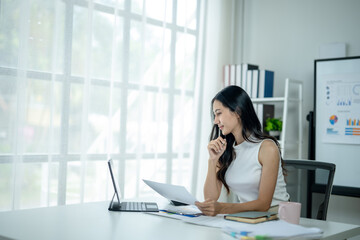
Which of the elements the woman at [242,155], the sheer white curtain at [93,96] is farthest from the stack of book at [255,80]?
the woman at [242,155]

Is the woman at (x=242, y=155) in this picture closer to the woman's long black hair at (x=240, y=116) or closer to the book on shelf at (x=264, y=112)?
the woman's long black hair at (x=240, y=116)

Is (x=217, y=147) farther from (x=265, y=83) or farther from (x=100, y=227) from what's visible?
(x=265, y=83)

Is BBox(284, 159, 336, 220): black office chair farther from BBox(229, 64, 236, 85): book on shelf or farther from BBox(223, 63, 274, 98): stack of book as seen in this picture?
BBox(229, 64, 236, 85): book on shelf

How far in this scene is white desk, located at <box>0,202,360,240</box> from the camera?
1398 millimetres

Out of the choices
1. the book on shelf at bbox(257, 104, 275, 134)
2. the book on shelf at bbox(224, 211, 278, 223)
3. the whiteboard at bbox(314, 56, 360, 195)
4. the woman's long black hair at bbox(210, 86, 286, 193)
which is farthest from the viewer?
the book on shelf at bbox(257, 104, 275, 134)

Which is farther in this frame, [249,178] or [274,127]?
[274,127]

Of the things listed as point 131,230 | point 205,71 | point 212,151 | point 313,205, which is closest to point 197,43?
point 205,71

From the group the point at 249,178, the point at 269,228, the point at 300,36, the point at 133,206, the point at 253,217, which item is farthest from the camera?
the point at 300,36

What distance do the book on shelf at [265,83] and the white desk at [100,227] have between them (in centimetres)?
196

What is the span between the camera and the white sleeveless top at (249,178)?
2.10 metres

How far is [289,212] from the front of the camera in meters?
1.60

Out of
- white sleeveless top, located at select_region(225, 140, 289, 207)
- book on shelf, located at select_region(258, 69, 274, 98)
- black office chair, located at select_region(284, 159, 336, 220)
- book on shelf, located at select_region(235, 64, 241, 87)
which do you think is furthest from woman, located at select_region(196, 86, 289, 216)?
book on shelf, located at select_region(235, 64, 241, 87)

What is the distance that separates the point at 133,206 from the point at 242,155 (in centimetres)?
63

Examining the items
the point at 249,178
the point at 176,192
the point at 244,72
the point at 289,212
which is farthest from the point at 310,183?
the point at 244,72
